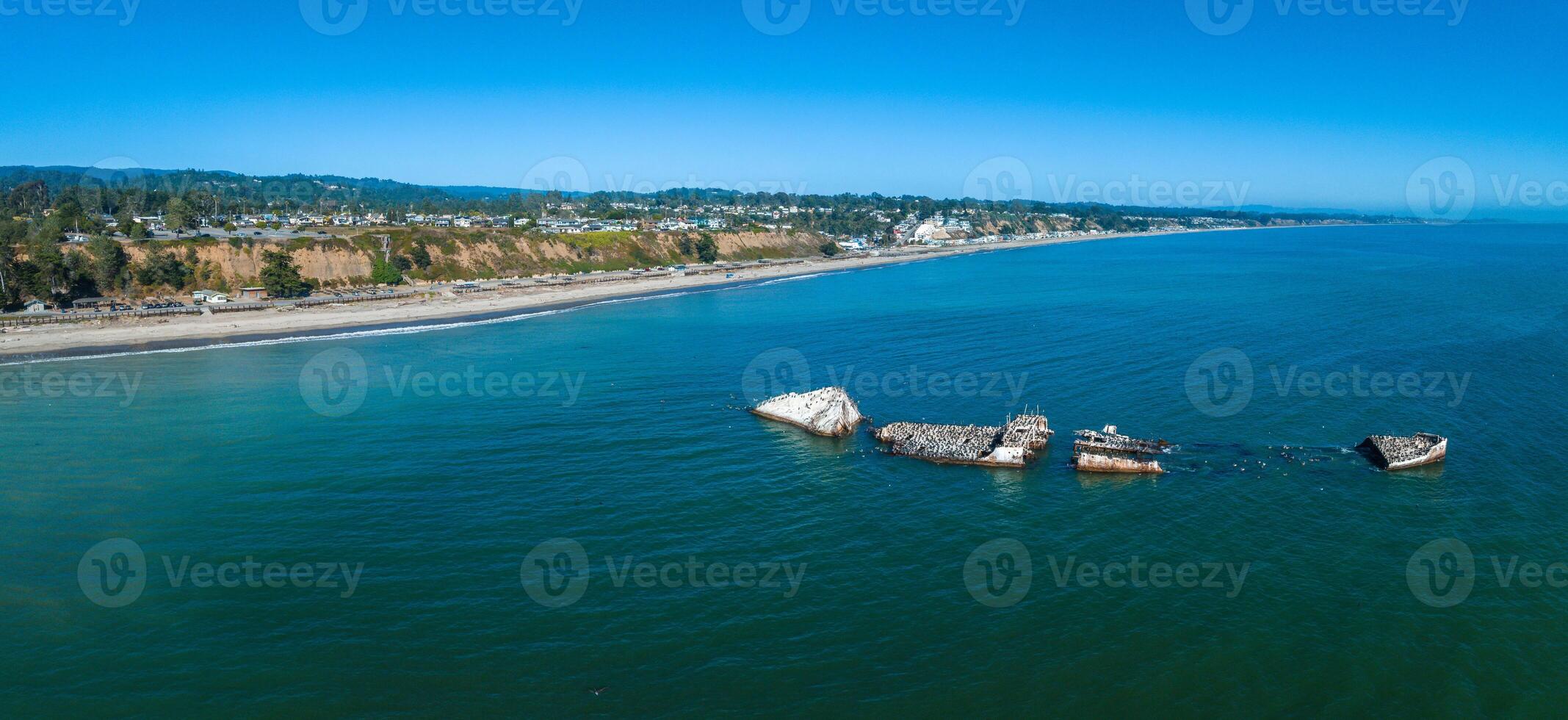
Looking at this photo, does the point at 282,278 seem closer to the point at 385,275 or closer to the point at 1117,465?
the point at 385,275

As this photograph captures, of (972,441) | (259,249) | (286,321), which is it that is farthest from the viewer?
(259,249)

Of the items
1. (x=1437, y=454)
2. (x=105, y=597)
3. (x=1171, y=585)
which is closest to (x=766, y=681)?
(x=1171, y=585)

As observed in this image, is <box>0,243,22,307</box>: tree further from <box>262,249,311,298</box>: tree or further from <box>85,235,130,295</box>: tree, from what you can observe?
<box>262,249,311,298</box>: tree

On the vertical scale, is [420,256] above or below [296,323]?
above

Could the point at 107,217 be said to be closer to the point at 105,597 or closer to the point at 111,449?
the point at 111,449

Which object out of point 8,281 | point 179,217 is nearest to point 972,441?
point 8,281

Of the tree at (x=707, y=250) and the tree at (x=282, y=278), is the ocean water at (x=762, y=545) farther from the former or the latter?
the tree at (x=707, y=250)
